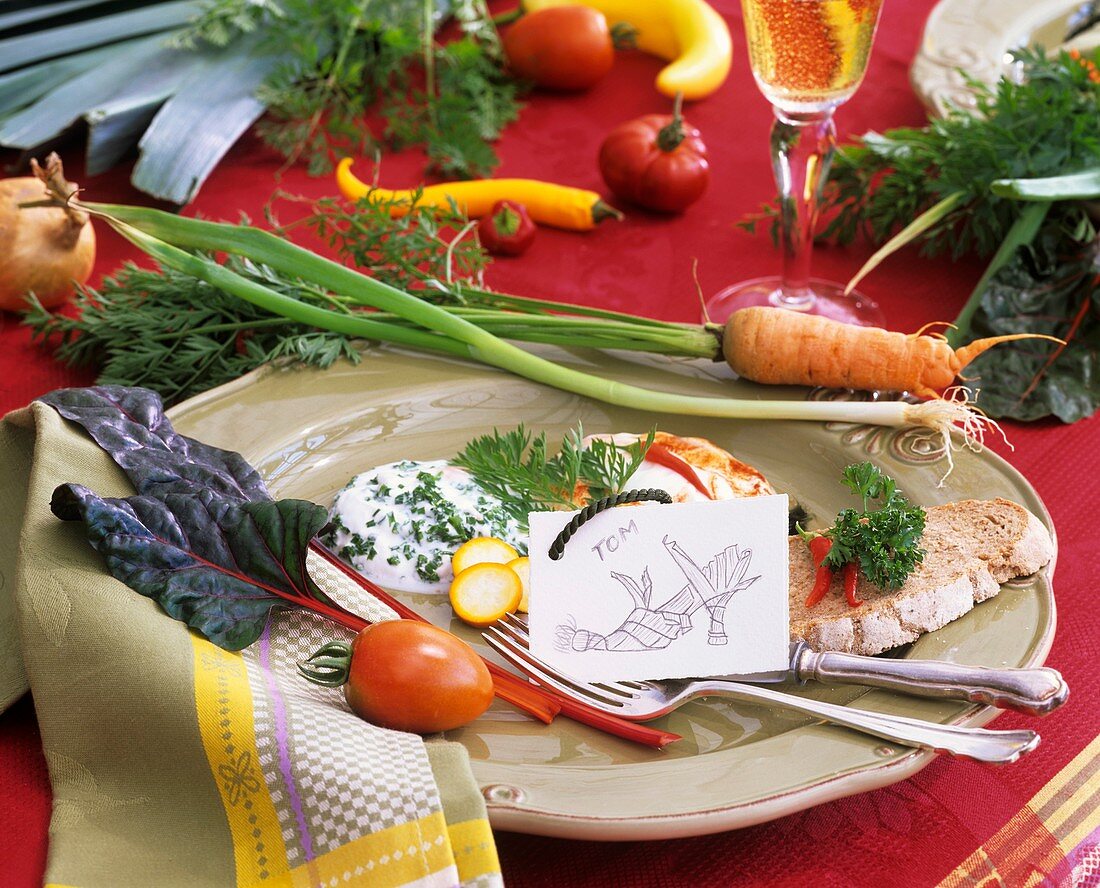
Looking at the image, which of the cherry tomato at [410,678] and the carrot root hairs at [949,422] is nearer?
the cherry tomato at [410,678]

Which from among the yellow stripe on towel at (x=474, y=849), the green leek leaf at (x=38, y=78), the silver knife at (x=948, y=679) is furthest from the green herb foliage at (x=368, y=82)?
the yellow stripe on towel at (x=474, y=849)

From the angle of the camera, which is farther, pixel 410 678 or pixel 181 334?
pixel 181 334

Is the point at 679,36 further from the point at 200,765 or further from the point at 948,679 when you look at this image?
the point at 200,765

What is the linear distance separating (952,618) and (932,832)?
25 centimetres

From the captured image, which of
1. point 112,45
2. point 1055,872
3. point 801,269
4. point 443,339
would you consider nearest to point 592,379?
point 443,339

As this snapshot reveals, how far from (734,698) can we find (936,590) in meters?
0.27

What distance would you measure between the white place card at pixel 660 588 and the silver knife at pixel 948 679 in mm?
84

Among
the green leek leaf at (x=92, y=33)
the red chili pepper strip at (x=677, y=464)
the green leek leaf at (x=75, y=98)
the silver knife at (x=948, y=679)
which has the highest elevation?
the green leek leaf at (x=92, y=33)

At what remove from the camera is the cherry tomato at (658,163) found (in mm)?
2455

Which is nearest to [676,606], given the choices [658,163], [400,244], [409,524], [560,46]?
[409,524]

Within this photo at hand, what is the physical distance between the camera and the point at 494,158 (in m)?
2.67

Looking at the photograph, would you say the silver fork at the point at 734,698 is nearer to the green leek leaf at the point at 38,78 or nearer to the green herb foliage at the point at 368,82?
the green herb foliage at the point at 368,82

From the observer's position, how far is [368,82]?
3.02 meters

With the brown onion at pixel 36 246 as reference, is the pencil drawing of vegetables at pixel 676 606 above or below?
below
